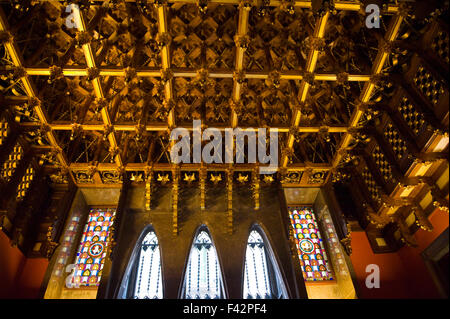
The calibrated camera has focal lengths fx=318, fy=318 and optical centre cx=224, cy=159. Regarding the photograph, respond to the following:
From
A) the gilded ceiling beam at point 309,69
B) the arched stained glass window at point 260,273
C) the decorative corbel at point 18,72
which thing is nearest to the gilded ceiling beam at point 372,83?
the gilded ceiling beam at point 309,69

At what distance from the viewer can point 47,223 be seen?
39.1 ft

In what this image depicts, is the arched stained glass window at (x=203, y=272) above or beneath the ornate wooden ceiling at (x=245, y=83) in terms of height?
beneath

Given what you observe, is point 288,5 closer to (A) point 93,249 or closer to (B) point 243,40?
(B) point 243,40

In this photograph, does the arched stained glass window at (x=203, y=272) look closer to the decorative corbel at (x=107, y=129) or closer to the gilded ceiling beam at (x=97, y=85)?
the gilded ceiling beam at (x=97, y=85)

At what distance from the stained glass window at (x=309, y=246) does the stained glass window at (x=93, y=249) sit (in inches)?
303

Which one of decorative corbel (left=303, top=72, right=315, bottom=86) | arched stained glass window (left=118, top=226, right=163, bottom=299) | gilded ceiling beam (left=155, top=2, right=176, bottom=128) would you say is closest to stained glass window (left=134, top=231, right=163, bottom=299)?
arched stained glass window (left=118, top=226, right=163, bottom=299)

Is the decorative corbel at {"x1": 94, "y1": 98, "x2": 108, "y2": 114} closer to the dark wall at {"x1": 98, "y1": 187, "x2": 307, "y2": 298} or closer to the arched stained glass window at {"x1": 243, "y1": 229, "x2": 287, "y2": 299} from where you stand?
the dark wall at {"x1": 98, "y1": 187, "x2": 307, "y2": 298}

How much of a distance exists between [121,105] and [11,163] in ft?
14.7

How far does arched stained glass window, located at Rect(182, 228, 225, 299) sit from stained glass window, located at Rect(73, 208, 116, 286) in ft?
10.8

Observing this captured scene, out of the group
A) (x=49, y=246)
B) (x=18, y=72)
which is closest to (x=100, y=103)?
(x=18, y=72)

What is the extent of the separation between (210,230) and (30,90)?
26.0ft

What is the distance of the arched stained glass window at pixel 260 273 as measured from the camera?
38.4 ft
